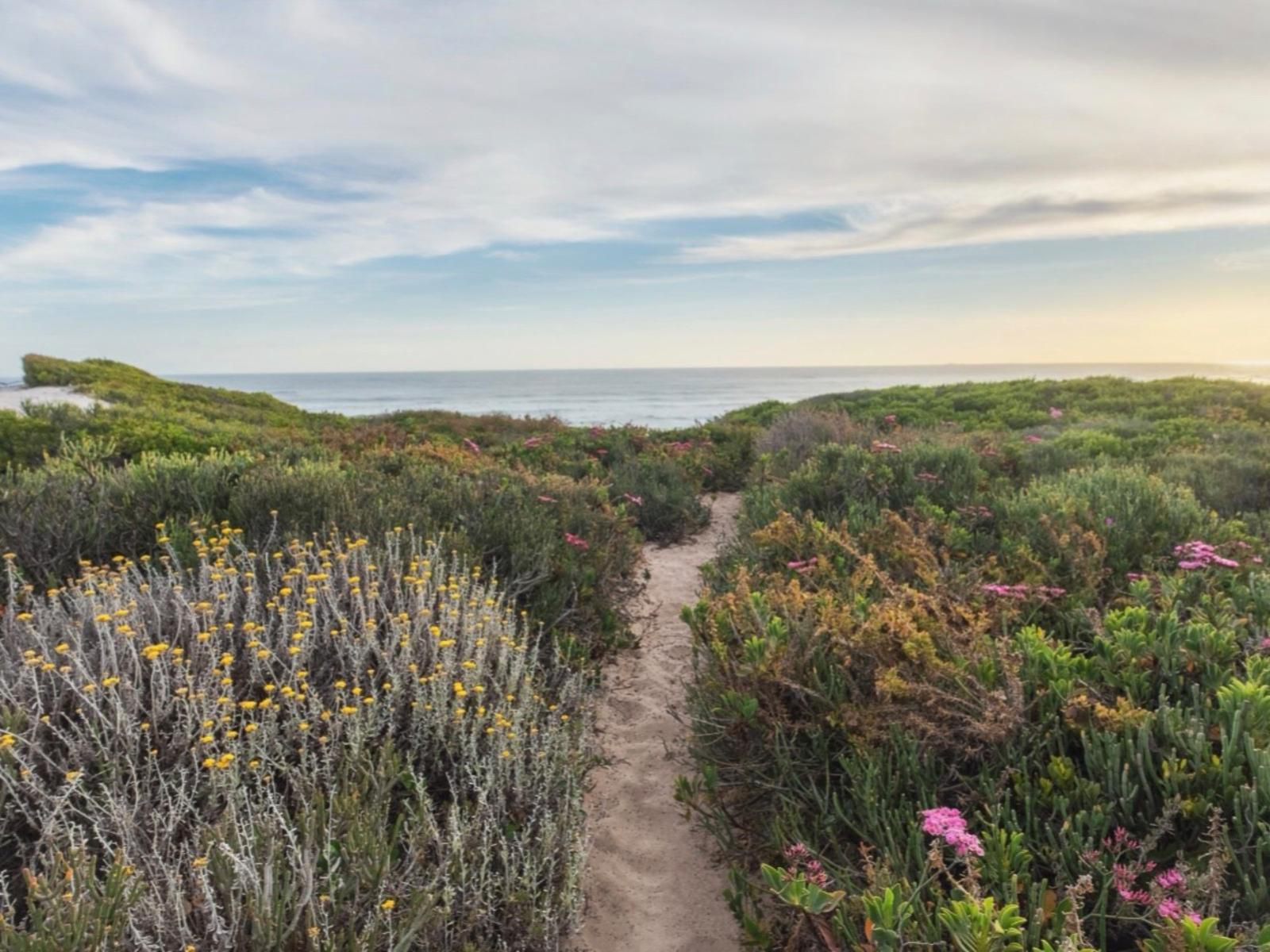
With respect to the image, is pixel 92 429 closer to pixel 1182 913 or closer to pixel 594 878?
pixel 594 878

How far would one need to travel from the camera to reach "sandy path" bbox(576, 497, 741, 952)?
295 centimetres

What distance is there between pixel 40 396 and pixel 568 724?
21660mm

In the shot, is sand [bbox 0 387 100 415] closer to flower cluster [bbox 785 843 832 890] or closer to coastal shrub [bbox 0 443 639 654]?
coastal shrub [bbox 0 443 639 654]

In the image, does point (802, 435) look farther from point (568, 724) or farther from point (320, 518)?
point (568, 724)

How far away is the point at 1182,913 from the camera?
2027 mm

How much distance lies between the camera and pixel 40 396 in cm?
1919

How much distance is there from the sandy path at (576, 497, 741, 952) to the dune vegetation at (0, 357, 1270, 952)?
0.18m

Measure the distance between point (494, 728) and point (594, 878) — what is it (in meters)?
0.82

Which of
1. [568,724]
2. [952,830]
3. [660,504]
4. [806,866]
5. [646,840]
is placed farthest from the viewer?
[660,504]

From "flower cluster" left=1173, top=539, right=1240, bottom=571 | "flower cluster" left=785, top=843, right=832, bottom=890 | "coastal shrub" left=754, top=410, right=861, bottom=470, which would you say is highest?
"coastal shrub" left=754, top=410, right=861, bottom=470

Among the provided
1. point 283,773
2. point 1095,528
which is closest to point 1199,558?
point 1095,528

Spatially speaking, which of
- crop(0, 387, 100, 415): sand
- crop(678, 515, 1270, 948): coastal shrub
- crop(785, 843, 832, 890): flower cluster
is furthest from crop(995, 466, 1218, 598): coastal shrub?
crop(0, 387, 100, 415): sand

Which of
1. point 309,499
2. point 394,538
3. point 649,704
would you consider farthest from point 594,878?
point 309,499

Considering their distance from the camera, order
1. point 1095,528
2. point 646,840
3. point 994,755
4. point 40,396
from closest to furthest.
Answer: point 994,755 < point 646,840 < point 1095,528 < point 40,396
